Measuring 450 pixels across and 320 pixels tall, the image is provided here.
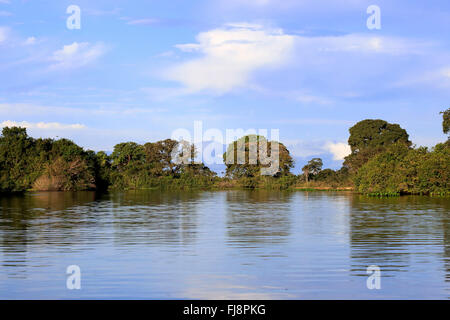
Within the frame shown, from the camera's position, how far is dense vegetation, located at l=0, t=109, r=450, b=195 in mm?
51312

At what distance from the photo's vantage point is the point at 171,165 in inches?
2520

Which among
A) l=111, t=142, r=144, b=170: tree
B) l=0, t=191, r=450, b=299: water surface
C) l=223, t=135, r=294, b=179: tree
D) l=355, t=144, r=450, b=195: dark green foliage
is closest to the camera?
l=0, t=191, r=450, b=299: water surface

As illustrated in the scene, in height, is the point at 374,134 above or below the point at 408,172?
above

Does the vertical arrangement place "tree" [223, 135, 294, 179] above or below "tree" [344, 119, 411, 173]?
below

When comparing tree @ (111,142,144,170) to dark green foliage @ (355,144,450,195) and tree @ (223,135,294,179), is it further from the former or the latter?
dark green foliage @ (355,144,450,195)

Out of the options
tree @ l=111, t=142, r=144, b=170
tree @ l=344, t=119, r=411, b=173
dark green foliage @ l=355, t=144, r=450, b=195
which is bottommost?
dark green foliage @ l=355, t=144, r=450, b=195

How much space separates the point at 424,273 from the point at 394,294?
4.82ft

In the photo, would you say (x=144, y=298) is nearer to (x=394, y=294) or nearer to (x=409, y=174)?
(x=394, y=294)

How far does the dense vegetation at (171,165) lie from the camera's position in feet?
168

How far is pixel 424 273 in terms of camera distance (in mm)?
7516

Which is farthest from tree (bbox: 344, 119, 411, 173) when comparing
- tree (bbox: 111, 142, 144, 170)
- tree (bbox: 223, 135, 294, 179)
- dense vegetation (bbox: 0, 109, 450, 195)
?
tree (bbox: 111, 142, 144, 170)

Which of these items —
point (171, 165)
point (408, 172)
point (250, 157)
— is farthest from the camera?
point (171, 165)

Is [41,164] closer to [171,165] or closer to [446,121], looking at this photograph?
[171,165]

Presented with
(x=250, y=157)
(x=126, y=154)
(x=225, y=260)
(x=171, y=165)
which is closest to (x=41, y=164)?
(x=126, y=154)
